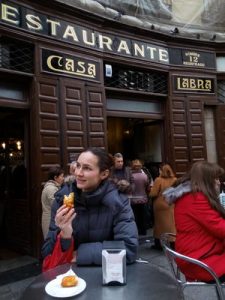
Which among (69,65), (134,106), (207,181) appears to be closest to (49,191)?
(69,65)

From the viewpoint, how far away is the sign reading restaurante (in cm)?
658

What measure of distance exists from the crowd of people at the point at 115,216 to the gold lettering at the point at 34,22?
450cm

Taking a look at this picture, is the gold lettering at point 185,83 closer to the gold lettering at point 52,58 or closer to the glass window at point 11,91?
the gold lettering at point 52,58

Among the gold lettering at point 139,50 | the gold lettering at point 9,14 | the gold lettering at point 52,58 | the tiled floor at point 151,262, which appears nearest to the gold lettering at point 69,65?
the gold lettering at point 52,58

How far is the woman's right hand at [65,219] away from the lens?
227cm

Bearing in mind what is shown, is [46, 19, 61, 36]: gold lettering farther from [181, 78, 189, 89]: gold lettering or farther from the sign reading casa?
[181, 78, 189, 89]: gold lettering

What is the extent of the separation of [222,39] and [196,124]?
105 inches

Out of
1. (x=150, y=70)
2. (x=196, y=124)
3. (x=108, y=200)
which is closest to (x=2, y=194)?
(x=150, y=70)

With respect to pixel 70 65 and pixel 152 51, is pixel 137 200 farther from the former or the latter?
pixel 152 51

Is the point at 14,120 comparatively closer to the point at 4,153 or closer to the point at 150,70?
the point at 4,153

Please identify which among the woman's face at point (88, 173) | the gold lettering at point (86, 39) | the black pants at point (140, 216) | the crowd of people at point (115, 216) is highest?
the gold lettering at point (86, 39)

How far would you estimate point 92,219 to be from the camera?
2.54 meters

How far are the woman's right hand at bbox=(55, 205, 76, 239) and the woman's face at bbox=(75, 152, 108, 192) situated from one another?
0.32m

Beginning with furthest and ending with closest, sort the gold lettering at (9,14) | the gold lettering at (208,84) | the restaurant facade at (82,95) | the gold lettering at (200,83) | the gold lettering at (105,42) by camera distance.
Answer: the gold lettering at (208,84) → the gold lettering at (200,83) → the gold lettering at (105,42) → the restaurant facade at (82,95) → the gold lettering at (9,14)
